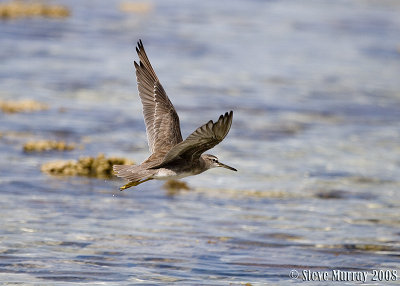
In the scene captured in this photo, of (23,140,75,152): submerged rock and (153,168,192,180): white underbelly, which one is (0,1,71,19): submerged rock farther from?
(153,168,192,180): white underbelly

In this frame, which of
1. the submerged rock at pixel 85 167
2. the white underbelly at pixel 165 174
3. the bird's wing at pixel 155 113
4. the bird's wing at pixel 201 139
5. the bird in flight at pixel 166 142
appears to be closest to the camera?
the bird's wing at pixel 201 139

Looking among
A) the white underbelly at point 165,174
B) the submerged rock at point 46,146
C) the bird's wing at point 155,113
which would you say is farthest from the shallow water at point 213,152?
the bird's wing at point 155,113

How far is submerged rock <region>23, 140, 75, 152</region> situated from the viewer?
1429 cm

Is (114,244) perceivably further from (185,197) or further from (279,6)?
(279,6)

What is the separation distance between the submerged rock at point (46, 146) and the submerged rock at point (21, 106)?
2.58 m

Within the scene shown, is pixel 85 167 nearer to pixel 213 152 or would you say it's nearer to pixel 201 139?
pixel 213 152

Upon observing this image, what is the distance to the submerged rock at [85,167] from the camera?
13.0 m

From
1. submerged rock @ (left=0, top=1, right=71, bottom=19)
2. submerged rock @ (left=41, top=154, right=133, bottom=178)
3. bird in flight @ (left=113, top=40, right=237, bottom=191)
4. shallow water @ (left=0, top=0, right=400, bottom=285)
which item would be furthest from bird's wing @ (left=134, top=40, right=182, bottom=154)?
submerged rock @ (left=0, top=1, right=71, bottom=19)

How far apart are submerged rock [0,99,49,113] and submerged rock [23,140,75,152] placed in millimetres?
2579

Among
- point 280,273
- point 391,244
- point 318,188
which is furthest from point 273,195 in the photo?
point 280,273

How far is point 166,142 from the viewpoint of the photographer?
10031mm

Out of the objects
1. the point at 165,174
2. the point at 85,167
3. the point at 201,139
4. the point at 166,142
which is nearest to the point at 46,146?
the point at 85,167

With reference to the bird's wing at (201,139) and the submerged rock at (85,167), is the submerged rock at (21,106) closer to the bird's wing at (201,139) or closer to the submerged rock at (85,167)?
the submerged rock at (85,167)

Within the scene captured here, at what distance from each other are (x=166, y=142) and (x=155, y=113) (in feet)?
1.68
